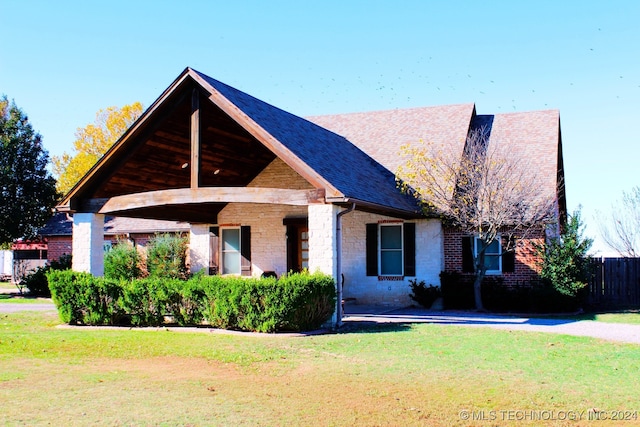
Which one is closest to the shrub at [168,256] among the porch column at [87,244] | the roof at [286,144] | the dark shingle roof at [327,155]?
the roof at [286,144]

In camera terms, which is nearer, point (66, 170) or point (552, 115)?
point (552, 115)

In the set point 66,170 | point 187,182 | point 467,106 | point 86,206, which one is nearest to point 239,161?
point 187,182

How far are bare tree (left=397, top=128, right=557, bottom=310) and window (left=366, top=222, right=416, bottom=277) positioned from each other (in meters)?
1.17

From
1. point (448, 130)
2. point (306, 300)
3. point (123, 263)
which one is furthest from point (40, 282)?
point (306, 300)

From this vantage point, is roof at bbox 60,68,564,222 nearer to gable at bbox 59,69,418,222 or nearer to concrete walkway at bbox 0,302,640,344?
gable at bbox 59,69,418,222

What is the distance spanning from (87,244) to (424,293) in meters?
9.23

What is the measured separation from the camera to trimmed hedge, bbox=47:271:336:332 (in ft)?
43.1

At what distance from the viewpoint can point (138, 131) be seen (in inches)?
633

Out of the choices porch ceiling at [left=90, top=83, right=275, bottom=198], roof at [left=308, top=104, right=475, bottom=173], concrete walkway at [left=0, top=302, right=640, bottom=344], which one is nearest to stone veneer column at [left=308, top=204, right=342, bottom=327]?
concrete walkway at [left=0, top=302, right=640, bottom=344]

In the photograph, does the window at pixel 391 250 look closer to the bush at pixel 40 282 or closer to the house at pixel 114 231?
the house at pixel 114 231

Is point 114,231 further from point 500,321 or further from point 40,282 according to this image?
point 500,321

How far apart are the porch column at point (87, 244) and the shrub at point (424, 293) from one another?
8623mm

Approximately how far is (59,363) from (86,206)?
7.65 m

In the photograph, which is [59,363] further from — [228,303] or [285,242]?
[285,242]
